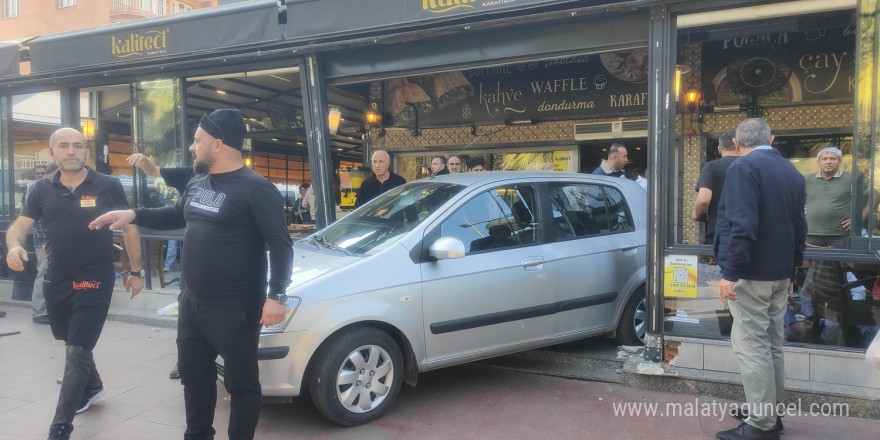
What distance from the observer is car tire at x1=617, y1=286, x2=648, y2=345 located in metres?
5.18

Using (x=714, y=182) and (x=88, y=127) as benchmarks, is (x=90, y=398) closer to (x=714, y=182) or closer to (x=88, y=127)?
(x=714, y=182)

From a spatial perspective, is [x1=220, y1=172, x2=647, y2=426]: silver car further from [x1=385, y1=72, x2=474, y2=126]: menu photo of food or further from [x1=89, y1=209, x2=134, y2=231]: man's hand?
[x1=385, y1=72, x2=474, y2=126]: menu photo of food

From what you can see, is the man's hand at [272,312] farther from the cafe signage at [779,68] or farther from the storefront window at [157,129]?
the cafe signage at [779,68]

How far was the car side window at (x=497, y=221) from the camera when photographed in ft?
14.4

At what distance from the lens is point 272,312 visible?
2836 millimetres

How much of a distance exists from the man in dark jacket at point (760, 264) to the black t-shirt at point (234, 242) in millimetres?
2537

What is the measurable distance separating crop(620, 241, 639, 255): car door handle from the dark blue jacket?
5.12 ft

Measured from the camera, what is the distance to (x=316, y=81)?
6531 mm

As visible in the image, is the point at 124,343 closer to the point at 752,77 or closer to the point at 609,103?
the point at 609,103

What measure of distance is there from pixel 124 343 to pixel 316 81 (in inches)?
132

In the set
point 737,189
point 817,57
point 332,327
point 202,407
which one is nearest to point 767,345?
point 737,189

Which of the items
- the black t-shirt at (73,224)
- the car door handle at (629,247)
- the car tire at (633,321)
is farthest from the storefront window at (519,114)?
the black t-shirt at (73,224)

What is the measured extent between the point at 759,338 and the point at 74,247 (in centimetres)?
429

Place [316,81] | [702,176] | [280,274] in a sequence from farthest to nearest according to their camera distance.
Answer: [316,81], [702,176], [280,274]
